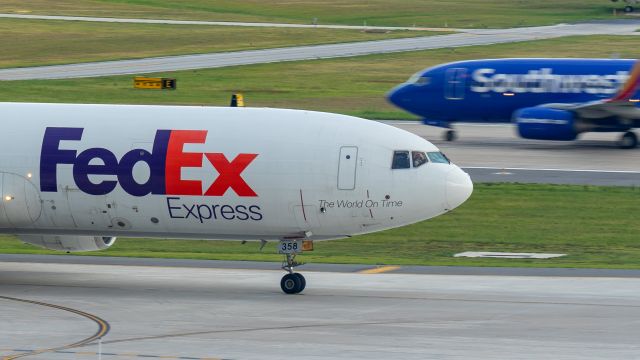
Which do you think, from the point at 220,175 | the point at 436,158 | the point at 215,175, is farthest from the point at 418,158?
the point at 215,175

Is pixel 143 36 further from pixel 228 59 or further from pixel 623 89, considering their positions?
pixel 623 89

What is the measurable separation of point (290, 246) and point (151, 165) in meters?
4.28

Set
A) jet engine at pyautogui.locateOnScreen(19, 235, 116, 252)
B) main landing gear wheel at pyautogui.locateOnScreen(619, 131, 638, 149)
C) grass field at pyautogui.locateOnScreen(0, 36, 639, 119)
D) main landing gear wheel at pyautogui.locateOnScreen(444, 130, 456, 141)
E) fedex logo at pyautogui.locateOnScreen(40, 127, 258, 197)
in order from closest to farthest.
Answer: fedex logo at pyautogui.locateOnScreen(40, 127, 258, 197), jet engine at pyautogui.locateOnScreen(19, 235, 116, 252), main landing gear wheel at pyautogui.locateOnScreen(619, 131, 638, 149), main landing gear wheel at pyautogui.locateOnScreen(444, 130, 456, 141), grass field at pyautogui.locateOnScreen(0, 36, 639, 119)

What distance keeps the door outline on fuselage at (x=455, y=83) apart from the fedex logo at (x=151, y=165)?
3990 cm

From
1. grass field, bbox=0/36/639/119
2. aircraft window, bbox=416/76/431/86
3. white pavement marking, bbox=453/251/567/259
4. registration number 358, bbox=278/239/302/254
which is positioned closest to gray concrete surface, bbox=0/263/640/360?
registration number 358, bbox=278/239/302/254

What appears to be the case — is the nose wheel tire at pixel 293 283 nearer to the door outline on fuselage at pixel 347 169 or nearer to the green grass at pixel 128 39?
the door outline on fuselage at pixel 347 169

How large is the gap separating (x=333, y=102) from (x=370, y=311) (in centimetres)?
5592

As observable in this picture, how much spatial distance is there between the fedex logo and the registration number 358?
1746mm

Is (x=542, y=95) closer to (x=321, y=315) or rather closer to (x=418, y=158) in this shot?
(x=418, y=158)

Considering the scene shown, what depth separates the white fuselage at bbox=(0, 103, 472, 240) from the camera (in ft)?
113

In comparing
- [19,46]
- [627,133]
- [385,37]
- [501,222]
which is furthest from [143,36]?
[501,222]

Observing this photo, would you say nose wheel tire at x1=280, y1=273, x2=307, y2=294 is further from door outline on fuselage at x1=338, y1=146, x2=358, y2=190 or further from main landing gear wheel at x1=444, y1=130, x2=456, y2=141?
main landing gear wheel at x1=444, y1=130, x2=456, y2=141

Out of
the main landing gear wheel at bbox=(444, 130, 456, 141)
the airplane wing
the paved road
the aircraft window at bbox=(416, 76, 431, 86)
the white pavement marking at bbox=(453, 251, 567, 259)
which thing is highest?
the paved road

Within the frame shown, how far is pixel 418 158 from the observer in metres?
35.0
